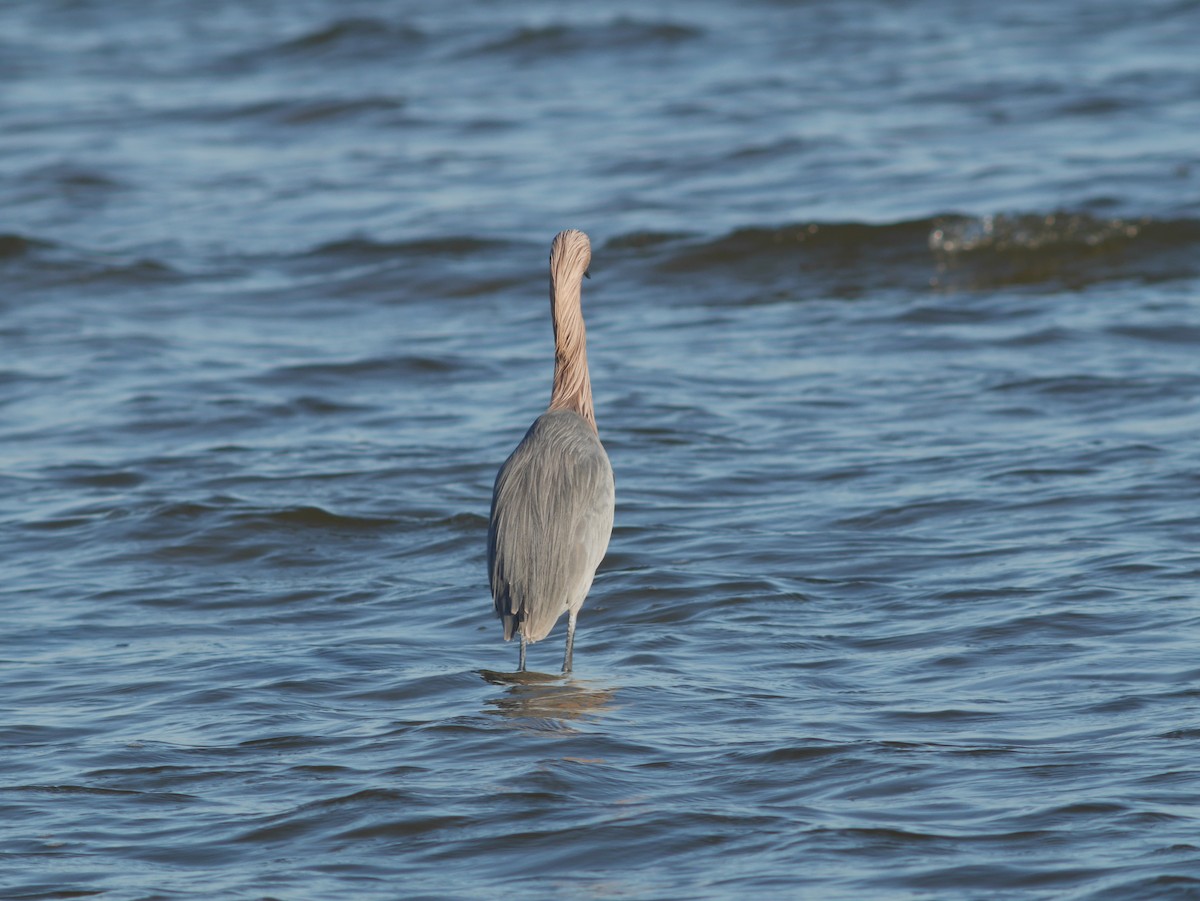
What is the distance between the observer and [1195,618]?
6.82 m

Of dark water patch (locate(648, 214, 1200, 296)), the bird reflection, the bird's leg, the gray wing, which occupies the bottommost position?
the bird reflection

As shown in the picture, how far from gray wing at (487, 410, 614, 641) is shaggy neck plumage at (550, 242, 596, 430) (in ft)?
1.13

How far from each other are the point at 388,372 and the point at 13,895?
7.34 meters

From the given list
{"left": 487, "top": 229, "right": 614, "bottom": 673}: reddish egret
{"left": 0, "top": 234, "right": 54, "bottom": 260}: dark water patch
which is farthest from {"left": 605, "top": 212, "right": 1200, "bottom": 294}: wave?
{"left": 487, "top": 229, "right": 614, "bottom": 673}: reddish egret

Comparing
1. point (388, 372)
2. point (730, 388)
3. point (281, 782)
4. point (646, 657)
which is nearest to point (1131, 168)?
point (730, 388)

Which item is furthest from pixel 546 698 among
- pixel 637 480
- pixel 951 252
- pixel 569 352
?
pixel 951 252

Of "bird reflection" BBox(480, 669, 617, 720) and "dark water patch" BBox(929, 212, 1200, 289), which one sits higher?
"dark water patch" BBox(929, 212, 1200, 289)

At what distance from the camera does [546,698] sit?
6.33 meters

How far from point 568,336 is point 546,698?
1.65 meters

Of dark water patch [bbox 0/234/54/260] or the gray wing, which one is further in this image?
dark water patch [bbox 0/234/54/260]

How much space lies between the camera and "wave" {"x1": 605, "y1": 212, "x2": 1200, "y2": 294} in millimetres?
14039

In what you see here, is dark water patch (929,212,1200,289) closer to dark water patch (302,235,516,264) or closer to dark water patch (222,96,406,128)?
dark water patch (302,235,516,264)

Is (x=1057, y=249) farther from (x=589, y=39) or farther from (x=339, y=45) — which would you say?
(x=339, y=45)

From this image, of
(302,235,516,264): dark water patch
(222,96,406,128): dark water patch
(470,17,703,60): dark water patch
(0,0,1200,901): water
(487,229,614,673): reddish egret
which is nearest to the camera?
(0,0,1200,901): water
